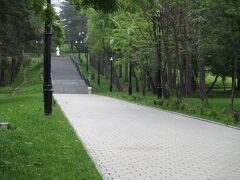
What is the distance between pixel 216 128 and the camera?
16516mm

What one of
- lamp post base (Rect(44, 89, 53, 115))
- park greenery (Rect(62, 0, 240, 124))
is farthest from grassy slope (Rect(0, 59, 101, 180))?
lamp post base (Rect(44, 89, 53, 115))

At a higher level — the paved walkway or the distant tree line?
the distant tree line

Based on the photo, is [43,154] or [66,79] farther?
[66,79]

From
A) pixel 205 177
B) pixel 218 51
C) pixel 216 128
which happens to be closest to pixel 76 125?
pixel 216 128

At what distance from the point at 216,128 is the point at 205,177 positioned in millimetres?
8385

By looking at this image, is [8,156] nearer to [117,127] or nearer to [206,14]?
[117,127]

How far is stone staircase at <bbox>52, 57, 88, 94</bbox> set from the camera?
54.0 metres

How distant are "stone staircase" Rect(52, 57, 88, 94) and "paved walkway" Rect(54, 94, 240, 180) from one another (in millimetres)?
34574

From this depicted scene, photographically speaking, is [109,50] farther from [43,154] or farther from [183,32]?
[43,154]

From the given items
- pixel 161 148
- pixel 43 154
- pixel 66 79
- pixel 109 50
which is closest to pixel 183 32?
pixel 161 148

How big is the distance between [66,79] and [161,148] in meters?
52.5

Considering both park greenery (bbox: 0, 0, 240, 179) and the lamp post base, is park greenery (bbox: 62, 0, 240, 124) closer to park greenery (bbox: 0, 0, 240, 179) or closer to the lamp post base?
park greenery (bbox: 0, 0, 240, 179)

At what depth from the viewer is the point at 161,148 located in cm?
1186

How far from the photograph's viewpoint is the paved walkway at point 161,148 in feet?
28.8
